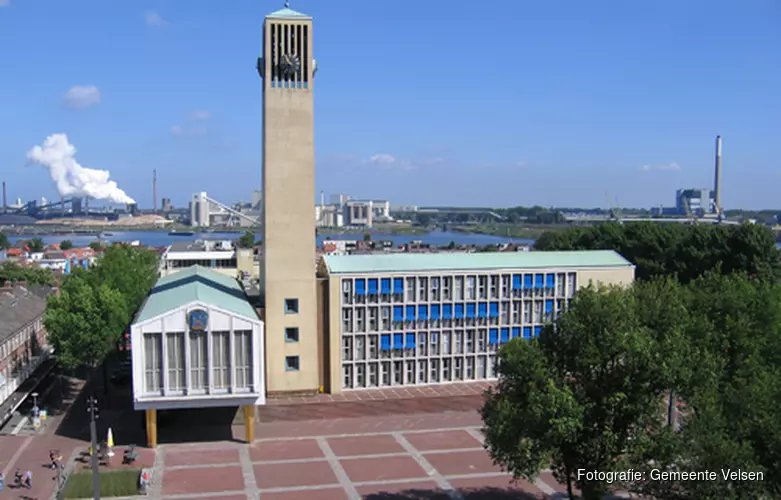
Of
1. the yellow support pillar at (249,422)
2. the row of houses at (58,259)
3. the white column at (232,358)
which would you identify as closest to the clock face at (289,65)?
the white column at (232,358)

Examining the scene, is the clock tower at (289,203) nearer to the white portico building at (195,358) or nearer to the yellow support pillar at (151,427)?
the white portico building at (195,358)

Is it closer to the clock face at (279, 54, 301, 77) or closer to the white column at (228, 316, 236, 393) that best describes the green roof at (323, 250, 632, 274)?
the white column at (228, 316, 236, 393)

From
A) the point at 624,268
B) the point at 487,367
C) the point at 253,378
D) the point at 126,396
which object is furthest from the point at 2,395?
the point at 624,268

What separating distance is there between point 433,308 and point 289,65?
864 inches

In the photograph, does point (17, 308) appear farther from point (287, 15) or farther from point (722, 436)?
point (722, 436)

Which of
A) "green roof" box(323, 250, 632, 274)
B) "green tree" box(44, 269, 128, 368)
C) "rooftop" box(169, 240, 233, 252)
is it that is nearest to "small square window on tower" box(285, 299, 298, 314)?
"green roof" box(323, 250, 632, 274)

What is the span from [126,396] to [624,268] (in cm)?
4243

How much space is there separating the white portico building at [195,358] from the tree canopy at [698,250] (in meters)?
46.5

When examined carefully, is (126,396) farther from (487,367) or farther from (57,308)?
(487,367)

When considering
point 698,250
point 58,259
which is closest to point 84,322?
point 698,250

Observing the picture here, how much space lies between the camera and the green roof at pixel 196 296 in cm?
4172

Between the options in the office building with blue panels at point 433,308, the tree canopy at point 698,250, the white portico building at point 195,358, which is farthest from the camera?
the tree canopy at point 698,250

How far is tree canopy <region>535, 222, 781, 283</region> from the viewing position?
253ft

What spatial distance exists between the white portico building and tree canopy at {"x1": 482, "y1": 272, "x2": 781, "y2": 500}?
18116mm
